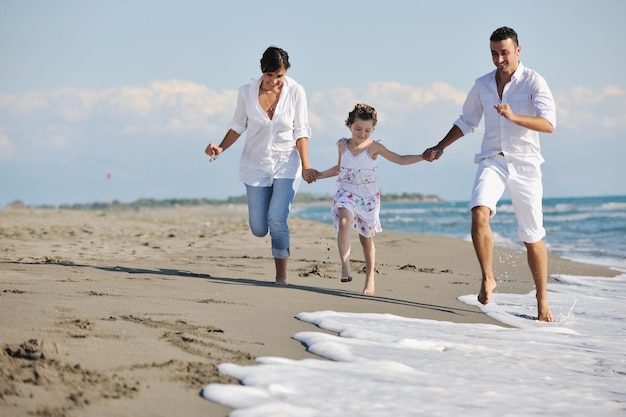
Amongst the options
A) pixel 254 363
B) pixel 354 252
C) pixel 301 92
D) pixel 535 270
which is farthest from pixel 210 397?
pixel 354 252

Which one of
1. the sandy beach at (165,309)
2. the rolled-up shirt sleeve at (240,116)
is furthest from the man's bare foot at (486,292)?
the rolled-up shirt sleeve at (240,116)

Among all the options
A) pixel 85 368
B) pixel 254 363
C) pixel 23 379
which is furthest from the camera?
pixel 254 363

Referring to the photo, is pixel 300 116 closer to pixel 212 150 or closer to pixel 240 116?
pixel 240 116

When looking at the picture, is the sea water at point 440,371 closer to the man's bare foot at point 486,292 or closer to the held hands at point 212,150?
the man's bare foot at point 486,292

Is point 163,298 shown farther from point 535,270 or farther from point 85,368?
point 535,270

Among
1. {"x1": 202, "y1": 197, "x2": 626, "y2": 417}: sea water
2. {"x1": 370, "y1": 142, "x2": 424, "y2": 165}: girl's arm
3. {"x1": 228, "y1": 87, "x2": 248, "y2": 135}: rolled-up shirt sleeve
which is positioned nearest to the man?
{"x1": 202, "y1": 197, "x2": 626, "y2": 417}: sea water

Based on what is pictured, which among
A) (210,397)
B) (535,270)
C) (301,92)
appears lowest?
(210,397)

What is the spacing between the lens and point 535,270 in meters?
5.60

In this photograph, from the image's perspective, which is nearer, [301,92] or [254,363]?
[254,363]

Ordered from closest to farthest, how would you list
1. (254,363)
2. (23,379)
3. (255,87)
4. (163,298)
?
1. (23,379)
2. (254,363)
3. (163,298)
4. (255,87)

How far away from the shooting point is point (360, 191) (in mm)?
6766

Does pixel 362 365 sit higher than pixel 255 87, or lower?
lower

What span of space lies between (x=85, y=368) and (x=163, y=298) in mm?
1910

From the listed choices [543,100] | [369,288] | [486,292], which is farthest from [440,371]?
[369,288]
